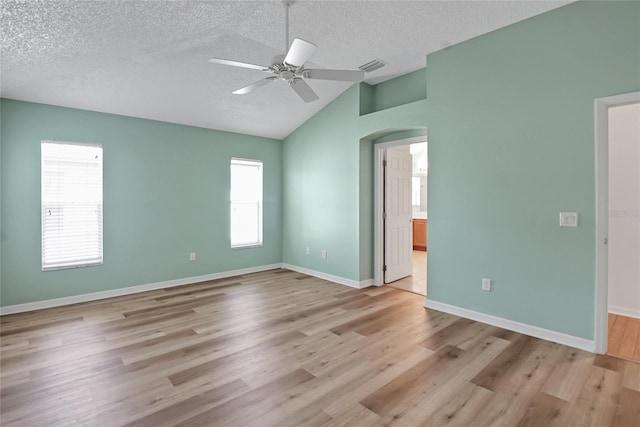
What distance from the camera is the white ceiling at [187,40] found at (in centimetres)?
266

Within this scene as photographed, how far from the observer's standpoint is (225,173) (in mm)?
5484

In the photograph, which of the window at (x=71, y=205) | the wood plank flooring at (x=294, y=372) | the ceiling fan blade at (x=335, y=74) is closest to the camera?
the wood plank flooring at (x=294, y=372)

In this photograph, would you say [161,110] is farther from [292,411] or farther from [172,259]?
[292,411]

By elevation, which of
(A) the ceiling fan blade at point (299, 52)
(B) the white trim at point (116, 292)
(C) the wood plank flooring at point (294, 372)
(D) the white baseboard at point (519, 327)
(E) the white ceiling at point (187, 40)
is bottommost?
(C) the wood plank flooring at point (294, 372)

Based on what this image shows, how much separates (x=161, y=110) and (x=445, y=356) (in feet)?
15.3

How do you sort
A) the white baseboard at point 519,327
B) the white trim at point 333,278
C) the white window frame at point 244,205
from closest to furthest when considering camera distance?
the white baseboard at point 519,327
the white trim at point 333,278
the white window frame at point 244,205

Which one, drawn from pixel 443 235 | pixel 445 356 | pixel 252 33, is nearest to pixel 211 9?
pixel 252 33

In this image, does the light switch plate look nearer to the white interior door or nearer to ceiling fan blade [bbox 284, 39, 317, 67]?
the white interior door

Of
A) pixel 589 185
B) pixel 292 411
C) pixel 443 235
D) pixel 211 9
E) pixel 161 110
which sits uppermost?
pixel 211 9

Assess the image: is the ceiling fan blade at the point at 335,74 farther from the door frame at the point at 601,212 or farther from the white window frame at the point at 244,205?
the white window frame at the point at 244,205

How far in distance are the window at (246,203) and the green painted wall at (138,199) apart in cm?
14

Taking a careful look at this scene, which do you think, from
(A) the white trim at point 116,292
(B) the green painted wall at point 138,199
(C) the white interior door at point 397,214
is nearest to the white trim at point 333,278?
(C) the white interior door at point 397,214

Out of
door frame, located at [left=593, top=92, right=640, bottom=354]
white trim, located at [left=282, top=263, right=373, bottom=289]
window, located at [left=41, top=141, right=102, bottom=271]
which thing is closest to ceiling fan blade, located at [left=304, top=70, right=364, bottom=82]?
door frame, located at [left=593, top=92, right=640, bottom=354]

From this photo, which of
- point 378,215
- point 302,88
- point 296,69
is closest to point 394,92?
point 378,215
